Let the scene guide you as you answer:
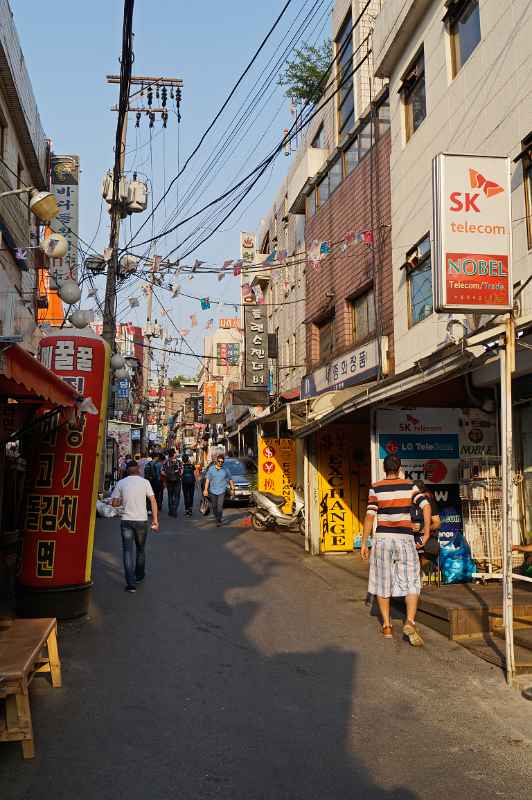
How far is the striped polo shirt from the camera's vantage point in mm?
7410

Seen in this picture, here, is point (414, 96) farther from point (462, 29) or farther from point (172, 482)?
point (172, 482)

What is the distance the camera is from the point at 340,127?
18.6 metres

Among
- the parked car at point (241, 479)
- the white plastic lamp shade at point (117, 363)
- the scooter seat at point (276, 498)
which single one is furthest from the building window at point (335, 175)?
the parked car at point (241, 479)

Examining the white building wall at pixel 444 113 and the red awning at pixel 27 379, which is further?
the white building wall at pixel 444 113

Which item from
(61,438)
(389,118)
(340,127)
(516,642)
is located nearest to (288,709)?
(516,642)

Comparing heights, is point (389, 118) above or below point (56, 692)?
above

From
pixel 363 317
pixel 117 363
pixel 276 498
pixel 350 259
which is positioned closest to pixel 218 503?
pixel 276 498

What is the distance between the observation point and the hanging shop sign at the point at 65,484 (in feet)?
26.3

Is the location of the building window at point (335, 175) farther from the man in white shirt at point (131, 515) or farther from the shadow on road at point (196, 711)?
the shadow on road at point (196, 711)

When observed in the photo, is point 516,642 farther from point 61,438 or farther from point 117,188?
point 117,188

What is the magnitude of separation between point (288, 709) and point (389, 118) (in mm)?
12512

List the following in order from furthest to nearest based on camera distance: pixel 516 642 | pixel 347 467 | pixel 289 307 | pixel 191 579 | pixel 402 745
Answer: pixel 289 307 → pixel 347 467 → pixel 191 579 → pixel 516 642 → pixel 402 745

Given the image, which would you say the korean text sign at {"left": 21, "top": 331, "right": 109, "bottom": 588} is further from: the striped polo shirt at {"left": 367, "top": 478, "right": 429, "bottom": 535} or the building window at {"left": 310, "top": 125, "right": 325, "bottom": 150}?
the building window at {"left": 310, "top": 125, "right": 325, "bottom": 150}

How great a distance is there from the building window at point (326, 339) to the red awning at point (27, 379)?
11.8 metres
